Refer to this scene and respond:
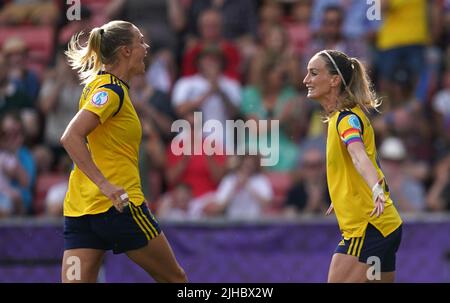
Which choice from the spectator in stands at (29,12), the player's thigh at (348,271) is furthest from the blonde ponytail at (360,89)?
the spectator in stands at (29,12)

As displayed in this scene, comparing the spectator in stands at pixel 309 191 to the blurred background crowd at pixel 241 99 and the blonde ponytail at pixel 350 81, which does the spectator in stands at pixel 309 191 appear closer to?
the blurred background crowd at pixel 241 99

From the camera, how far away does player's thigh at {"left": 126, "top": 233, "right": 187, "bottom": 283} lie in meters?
6.57

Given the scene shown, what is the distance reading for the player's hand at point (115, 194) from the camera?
6.20 metres

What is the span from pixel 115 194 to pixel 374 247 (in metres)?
1.55

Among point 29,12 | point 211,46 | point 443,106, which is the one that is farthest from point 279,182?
point 29,12

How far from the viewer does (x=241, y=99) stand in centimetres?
1177

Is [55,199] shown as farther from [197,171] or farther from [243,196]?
[243,196]

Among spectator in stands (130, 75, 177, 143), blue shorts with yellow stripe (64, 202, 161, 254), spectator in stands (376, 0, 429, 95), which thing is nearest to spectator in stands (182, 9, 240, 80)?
spectator in stands (130, 75, 177, 143)

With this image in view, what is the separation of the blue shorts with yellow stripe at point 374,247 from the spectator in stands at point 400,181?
426 cm

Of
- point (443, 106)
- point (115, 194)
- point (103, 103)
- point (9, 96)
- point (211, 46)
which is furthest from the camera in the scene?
point (211, 46)

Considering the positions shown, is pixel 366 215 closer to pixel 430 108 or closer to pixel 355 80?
pixel 355 80

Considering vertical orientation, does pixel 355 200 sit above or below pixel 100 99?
below

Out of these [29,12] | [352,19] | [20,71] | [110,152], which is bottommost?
[110,152]

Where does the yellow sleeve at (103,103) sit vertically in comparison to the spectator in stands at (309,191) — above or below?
above
